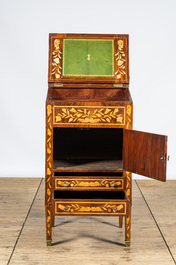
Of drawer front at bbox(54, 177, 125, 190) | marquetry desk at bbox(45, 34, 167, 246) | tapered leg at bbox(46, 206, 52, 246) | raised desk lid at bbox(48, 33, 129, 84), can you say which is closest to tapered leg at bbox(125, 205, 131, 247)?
marquetry desk at bbox(45, 34, 167, 246)

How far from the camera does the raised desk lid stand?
427 centimetres

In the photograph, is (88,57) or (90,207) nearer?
(90,207)

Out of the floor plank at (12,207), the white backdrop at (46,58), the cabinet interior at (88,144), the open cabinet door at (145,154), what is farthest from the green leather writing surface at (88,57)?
the white backdrop at (46,58)

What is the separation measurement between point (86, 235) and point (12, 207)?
3.37 ft

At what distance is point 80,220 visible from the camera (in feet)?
14.8

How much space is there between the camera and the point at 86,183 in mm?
3969

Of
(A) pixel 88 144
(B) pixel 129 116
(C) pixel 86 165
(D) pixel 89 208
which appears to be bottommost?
(D) pixel 89 208

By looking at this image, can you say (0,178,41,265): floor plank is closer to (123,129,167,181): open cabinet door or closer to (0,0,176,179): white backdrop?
(0,0,176,179): white backdrop

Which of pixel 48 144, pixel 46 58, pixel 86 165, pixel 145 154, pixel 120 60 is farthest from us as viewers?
pixel 46 58

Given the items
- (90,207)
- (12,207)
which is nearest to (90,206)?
(90,207)

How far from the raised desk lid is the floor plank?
128 cm

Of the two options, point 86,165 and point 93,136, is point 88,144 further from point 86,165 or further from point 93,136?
point 86,165

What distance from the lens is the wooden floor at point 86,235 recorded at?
3.67 metres

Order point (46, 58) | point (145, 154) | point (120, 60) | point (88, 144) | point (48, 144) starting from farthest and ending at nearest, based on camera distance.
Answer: point (46, 58), point (88, 144), point (120, 60), point (48, 144), point (145, 154)
